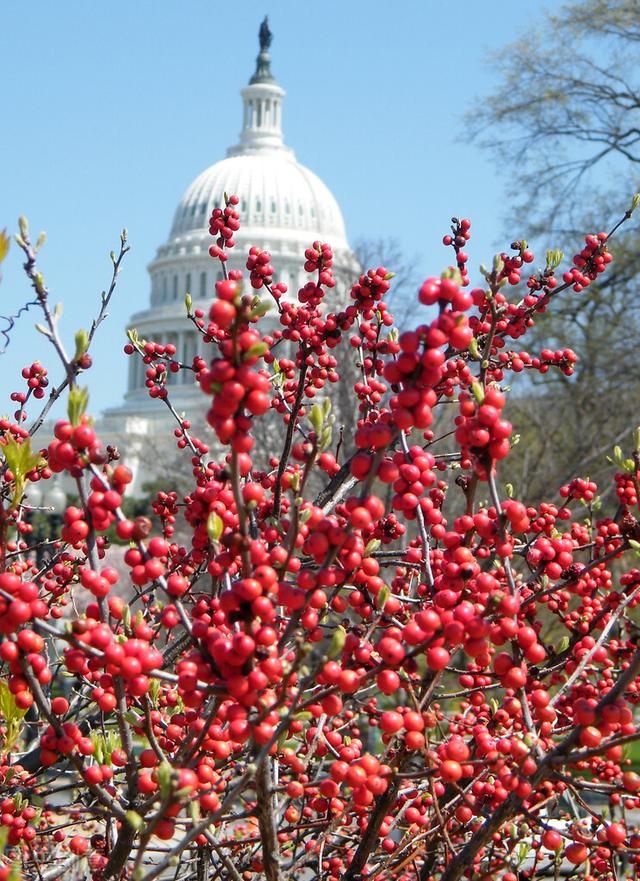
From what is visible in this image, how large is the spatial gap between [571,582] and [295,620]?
1.27 metres

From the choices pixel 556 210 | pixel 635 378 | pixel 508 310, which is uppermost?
pixel 556 210

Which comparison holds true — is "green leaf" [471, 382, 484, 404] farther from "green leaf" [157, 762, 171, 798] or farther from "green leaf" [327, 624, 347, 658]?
"green leaf" [157, 762, 171, 798]

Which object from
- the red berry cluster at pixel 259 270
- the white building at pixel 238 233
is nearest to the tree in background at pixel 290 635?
the red berry cluster at pixel 259 270

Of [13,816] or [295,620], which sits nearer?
[295,620]

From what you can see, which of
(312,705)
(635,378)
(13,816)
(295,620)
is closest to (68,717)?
(13,816)

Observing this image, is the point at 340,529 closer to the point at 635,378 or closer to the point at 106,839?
the point at 106,839

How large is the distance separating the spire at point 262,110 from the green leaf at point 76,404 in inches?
4283

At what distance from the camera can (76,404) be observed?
2160mm

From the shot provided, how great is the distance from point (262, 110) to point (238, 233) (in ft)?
77.1

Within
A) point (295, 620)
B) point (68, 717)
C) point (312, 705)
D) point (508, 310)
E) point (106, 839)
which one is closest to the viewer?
point (295, 620)

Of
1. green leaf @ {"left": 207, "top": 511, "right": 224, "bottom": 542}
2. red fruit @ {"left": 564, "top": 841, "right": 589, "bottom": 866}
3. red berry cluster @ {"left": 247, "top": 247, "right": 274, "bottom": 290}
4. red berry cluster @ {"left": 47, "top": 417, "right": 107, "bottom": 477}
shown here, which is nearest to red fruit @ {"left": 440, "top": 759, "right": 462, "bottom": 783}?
Answer: red fruit @ {"left": 564, "top": 841, "right": 589, "bottom": 866}

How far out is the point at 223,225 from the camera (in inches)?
187

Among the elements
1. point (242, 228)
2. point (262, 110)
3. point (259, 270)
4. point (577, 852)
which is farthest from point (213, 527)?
point (262, 110)

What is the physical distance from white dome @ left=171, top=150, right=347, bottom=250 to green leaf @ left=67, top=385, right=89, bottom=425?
93524 mm
